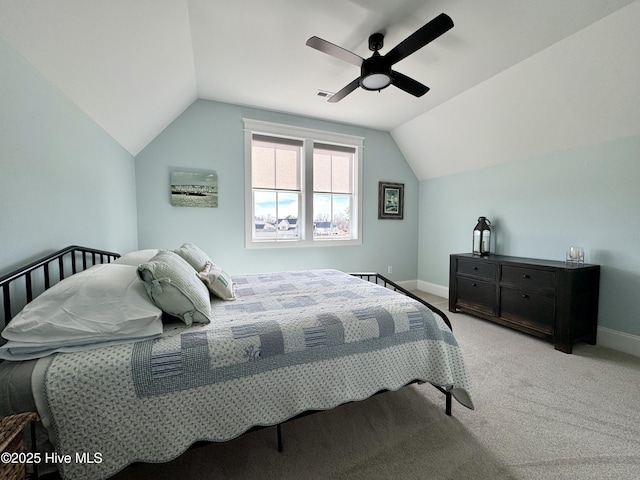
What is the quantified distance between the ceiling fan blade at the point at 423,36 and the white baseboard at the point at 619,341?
10.3 feet

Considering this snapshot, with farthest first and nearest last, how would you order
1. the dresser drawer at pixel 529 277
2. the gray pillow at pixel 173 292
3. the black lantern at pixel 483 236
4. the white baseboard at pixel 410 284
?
the white baseboard at pixel 410 284 < the black lantern at pixel 483 236 < the dresser drawer at pixel 529 277 < the gray pillow at pixel 173 292

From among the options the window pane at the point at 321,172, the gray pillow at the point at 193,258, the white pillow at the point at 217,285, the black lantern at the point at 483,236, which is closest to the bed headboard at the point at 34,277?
the gray pillow at the point at 193,258

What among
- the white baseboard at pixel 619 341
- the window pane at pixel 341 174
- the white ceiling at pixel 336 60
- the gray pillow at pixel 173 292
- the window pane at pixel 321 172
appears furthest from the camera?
the window pane at pixel 341 174

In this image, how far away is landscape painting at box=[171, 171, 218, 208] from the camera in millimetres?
3207

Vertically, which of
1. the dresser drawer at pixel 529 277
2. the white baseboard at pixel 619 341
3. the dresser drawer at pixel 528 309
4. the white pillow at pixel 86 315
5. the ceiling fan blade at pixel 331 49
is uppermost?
the ceiling fan blade at pixel 331 49

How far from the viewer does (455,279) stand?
3531 mm

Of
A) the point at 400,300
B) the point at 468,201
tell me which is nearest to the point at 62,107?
the point at 400,300

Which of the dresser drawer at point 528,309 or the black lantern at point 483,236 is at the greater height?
the black lantern at point 483,236

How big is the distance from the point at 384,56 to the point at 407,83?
403 mm

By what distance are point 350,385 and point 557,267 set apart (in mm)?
2446

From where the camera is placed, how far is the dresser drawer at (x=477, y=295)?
3.10 metres

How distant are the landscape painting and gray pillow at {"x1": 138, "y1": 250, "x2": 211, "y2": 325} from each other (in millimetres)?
2102

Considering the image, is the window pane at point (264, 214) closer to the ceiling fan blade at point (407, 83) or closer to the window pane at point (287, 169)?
the window pane at point (287, 169)

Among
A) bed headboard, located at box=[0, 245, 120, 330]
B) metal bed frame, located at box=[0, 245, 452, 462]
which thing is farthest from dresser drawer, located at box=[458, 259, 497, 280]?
bed headboard, located at box=[0, 245, 120, 330]
